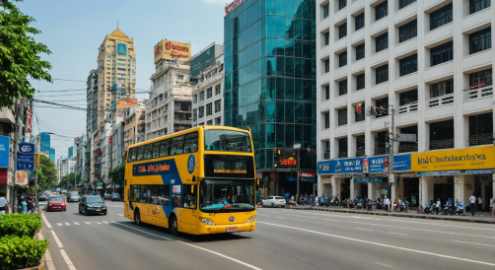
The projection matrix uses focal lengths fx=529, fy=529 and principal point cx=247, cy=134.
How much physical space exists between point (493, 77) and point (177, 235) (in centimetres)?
2671

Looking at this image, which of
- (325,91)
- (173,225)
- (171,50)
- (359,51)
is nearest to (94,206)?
(173,225)

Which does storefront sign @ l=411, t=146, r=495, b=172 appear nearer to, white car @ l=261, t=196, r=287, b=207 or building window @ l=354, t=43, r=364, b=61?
building window @ l=354, t=43, r=364, b=61

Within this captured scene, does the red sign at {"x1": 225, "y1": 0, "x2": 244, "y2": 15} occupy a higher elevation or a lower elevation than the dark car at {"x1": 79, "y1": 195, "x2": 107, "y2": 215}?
higher

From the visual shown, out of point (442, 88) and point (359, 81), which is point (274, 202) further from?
point (442, 88)

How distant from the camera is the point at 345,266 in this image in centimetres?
1280

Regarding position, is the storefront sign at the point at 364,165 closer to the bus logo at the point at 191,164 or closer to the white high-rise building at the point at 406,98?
the white high-rise building at the point at 406,98

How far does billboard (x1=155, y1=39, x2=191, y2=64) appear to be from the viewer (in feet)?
406

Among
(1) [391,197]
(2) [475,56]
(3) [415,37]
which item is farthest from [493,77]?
(1) [391,197]

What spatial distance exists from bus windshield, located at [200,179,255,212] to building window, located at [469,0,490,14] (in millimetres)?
28217

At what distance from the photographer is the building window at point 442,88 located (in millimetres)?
41906

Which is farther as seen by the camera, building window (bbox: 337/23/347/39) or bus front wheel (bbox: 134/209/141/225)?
building window (bbox: 337/23/347/39)

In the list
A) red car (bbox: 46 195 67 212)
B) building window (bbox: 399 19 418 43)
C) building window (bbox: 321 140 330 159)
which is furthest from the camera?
building window (bbox: 321 140 330 159)

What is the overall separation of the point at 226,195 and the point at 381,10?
122ft

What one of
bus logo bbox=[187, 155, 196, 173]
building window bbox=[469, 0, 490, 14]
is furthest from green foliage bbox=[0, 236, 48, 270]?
building window bbox=[469, 0, 490, 14]
